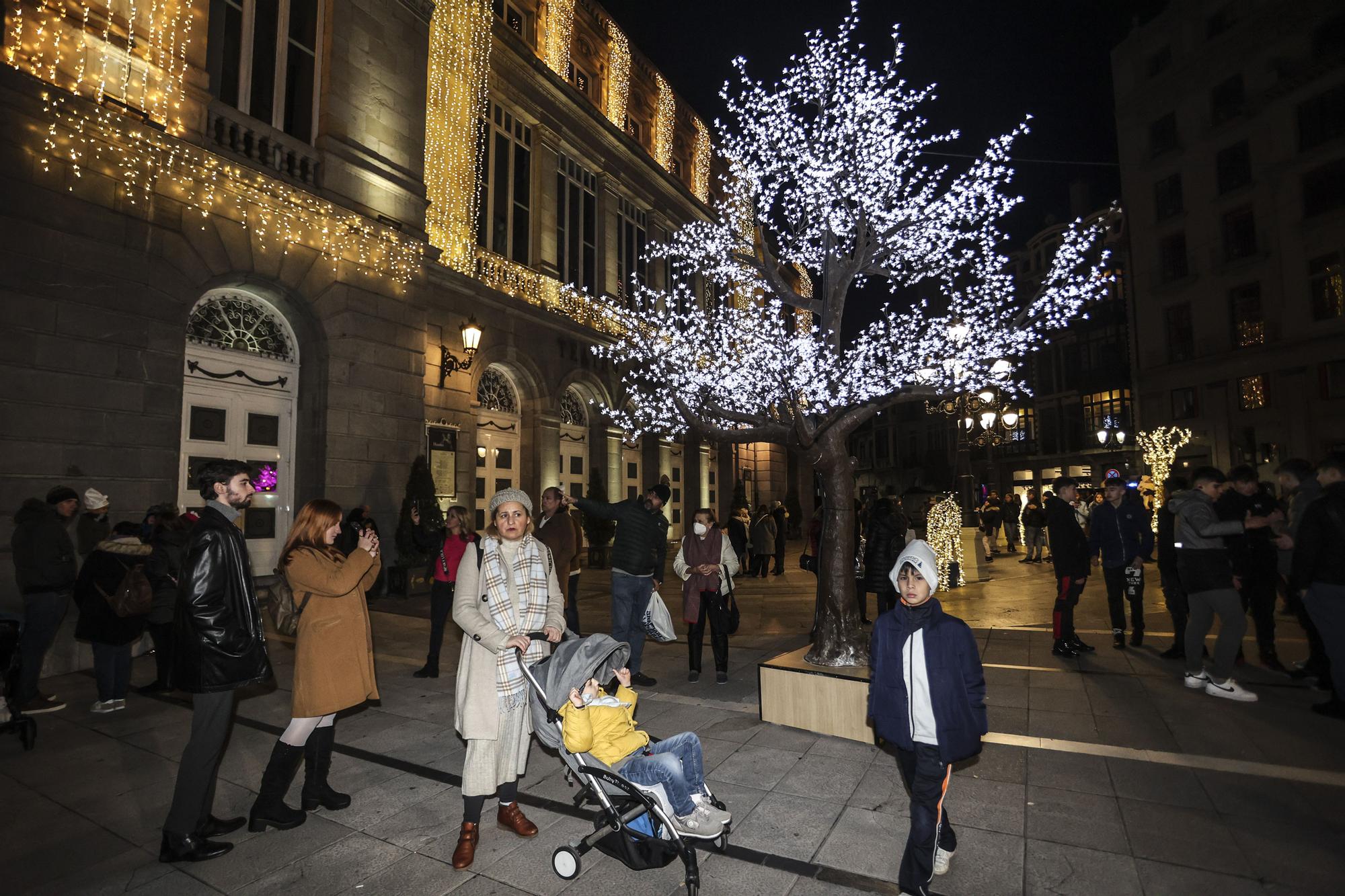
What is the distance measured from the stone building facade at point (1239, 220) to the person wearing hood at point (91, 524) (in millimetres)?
32954

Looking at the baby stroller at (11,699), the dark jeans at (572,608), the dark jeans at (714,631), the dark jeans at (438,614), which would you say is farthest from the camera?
the dark jeans at (572,608)

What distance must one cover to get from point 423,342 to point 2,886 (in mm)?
11275

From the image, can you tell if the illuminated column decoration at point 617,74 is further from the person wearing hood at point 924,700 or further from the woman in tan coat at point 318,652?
the person wearing hood at point 924,700

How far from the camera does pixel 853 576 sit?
692 cm

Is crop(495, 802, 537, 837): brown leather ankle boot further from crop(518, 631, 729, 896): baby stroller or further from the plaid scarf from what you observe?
the plaid scarf

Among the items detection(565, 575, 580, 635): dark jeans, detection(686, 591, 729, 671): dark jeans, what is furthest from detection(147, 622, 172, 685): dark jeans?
detection(686, 591, 729, 671): dark jeans

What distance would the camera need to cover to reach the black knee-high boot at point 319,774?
4.12 m

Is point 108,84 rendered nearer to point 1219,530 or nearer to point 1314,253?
point 1219,530

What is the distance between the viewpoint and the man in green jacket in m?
6.95

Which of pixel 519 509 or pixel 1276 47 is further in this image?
pixel 1276 47

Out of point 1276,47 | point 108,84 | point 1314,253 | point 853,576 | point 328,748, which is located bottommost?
point 328,748

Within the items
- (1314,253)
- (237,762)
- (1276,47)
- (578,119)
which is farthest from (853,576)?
(1276,47)

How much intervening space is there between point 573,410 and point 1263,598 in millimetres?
16585

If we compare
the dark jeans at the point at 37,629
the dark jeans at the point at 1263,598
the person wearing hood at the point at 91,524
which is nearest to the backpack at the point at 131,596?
the dark jeans at the point at 37,629
